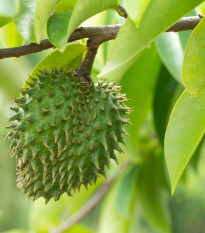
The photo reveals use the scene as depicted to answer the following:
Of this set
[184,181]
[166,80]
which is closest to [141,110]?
[166,80]

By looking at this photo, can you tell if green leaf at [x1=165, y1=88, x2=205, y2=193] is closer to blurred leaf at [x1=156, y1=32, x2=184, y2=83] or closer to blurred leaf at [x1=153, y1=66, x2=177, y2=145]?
blurred leaf at [x1=156, y1=32, x2=184, y2=83]

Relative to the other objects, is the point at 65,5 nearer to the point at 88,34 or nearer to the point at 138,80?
the point at 88,34

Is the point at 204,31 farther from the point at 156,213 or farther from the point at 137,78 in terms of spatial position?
the point at 156,213

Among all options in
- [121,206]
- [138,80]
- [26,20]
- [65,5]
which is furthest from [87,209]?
[26,20]

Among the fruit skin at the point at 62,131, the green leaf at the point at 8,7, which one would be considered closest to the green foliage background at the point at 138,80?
the green leaf at the point at 8,7

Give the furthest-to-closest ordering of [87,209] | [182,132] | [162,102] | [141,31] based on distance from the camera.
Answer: [87,209]
[162,102]
[182,132]
[141,31]

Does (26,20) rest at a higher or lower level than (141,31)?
higher
